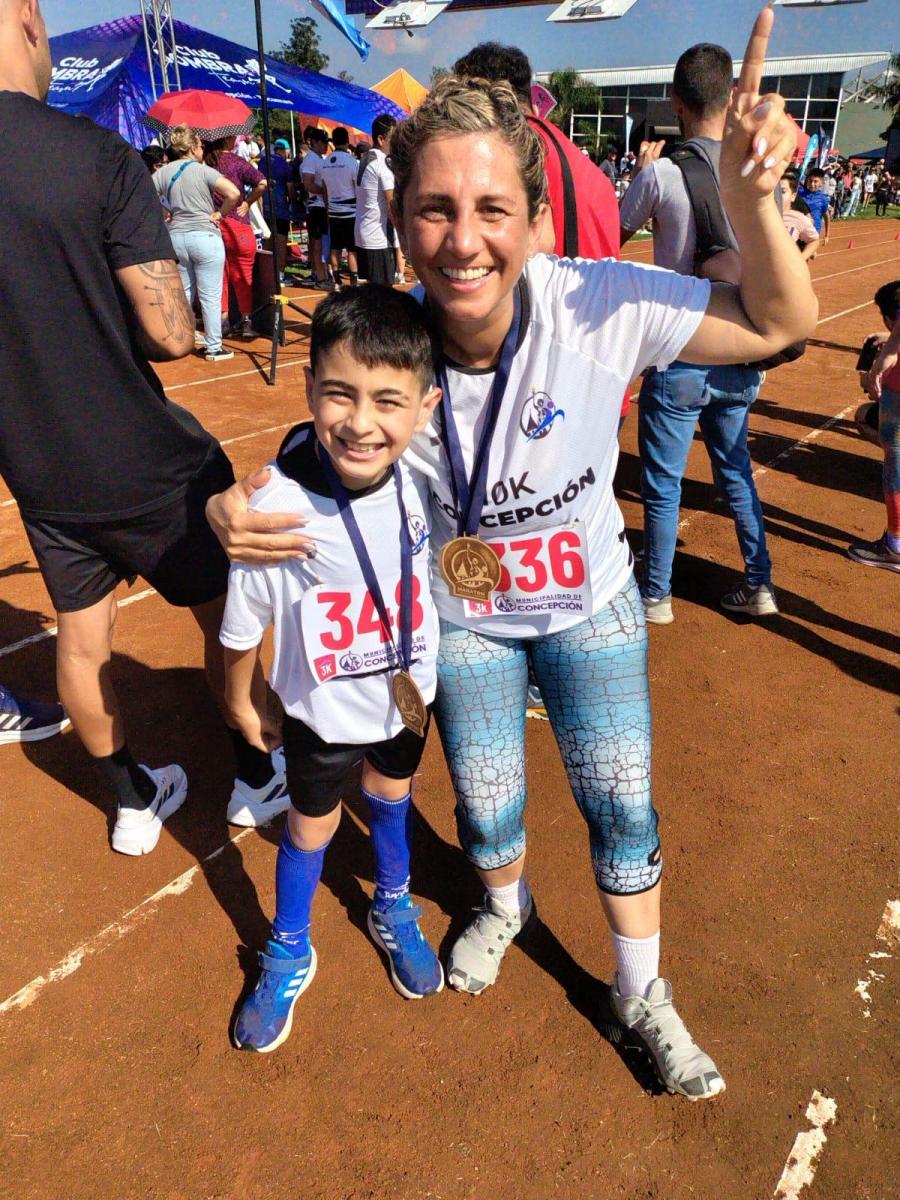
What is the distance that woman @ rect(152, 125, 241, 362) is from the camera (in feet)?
26.2

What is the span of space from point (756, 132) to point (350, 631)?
123 cm

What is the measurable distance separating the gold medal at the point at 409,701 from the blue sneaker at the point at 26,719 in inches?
85.5

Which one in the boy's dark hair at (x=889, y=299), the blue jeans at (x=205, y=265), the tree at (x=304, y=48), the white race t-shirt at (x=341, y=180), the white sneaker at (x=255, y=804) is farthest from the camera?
the tree at (x=304, y=48)

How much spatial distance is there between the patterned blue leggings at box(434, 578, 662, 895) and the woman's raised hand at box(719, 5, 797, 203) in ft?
2.90

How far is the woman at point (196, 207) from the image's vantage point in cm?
800

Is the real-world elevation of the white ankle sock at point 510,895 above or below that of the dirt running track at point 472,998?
above

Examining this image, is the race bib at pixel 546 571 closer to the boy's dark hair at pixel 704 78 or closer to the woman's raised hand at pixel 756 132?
the woman's raised hand at pixel 756 132

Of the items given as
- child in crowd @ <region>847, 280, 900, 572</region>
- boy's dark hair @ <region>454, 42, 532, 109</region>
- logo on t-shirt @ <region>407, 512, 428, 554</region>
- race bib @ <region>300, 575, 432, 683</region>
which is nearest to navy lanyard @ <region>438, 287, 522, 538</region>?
logo on t-shirt @ <region>407, 512, 428, 554</region>

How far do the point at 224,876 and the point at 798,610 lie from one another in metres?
3.21

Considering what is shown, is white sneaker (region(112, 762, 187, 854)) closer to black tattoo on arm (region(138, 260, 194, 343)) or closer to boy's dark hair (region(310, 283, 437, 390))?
black tattoo on arm (region(138, 260, 194, 343))

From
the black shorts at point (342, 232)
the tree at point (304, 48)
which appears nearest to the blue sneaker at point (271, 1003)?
the black shorts at point (342, 232)

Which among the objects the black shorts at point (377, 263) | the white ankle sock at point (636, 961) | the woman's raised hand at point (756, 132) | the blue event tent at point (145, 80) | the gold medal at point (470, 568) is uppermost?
the blue event tent at point (145, 80)

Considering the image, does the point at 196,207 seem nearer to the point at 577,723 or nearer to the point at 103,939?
the point at 103,939

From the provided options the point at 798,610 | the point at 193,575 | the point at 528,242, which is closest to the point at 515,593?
the point at 528,242
